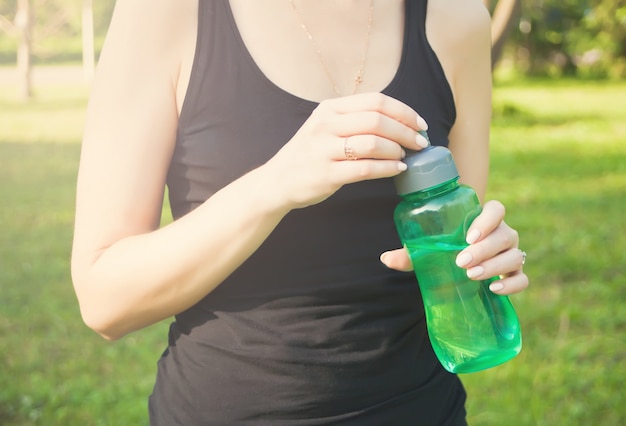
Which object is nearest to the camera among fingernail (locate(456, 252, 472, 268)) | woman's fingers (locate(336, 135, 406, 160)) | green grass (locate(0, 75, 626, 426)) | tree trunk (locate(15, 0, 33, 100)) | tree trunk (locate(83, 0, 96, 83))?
woman's fingers (locate(336, 135, 406, 160))

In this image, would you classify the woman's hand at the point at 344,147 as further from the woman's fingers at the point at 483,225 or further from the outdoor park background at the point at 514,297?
the outdoor park background at the point at 514,297

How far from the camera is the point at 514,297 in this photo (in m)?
5.31

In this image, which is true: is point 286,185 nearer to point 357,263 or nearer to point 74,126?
point 357,263

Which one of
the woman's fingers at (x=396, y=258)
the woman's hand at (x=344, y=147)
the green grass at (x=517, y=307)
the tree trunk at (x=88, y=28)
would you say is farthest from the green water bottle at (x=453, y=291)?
the tree trunk at (x=88, y=28)

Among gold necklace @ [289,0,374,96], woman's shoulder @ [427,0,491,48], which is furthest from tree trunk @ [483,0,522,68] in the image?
gold necklace @ [289,0,374,96]

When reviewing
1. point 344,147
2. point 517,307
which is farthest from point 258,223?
point 517,307

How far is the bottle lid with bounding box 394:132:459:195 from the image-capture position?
1.16 metres

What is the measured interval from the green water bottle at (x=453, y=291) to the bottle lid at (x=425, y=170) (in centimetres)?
8

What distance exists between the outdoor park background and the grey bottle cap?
2.86 meters

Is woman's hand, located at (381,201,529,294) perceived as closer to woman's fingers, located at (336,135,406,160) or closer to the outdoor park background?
woman's fingers, located at (336,135,406,160)

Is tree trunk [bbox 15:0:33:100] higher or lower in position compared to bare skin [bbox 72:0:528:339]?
lower

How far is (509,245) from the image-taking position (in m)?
1.25

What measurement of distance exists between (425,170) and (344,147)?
0.15m

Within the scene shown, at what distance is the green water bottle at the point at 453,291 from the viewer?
1287 mm
